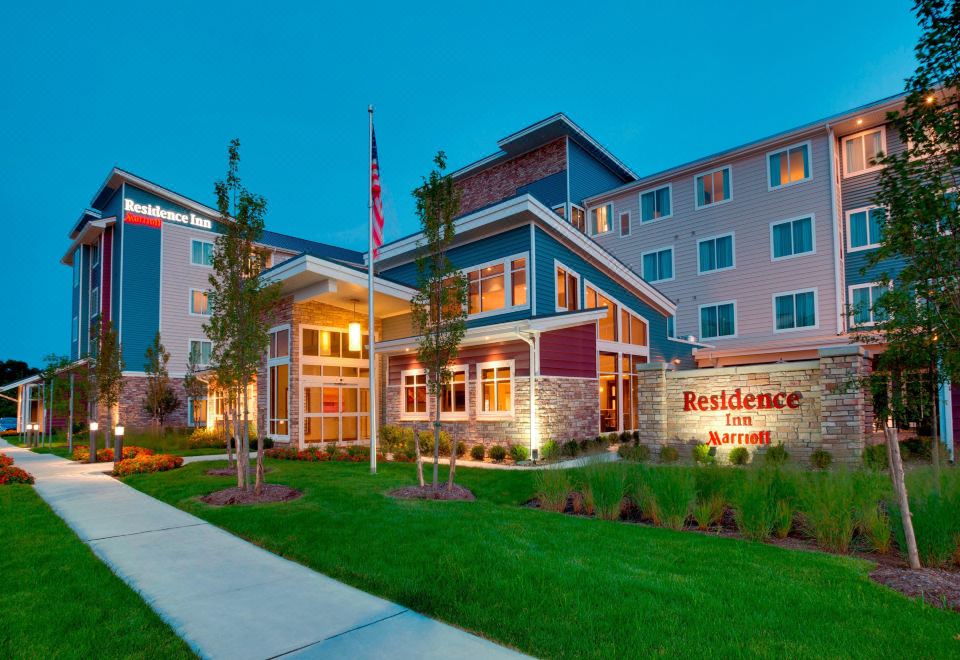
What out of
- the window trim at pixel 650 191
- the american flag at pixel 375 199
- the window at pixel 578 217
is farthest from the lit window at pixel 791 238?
the american flag at pixel 375 199

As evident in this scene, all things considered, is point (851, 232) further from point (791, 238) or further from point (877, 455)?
point (877, 455)

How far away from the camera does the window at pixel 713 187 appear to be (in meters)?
24.8

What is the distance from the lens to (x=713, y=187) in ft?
82.9

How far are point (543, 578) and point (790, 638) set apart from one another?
2.03 metres

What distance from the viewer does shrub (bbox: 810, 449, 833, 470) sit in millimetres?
11992

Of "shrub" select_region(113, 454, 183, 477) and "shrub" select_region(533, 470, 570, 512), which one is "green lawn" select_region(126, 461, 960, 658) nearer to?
"shrub" select_region(533, 470, 570, 512)

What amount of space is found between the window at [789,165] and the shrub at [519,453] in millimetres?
16608

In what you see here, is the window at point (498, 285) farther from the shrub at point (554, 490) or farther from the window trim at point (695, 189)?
the window trim at point (695, 189)

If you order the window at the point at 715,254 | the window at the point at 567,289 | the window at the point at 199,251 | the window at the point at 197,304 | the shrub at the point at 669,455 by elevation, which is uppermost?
the window at the point at 199,251

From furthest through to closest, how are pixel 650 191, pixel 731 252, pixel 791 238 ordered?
pixel 650 191 < pixel 731 252 < pixel 791 238

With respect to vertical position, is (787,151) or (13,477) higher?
(787,151)

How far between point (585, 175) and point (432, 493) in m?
22.5

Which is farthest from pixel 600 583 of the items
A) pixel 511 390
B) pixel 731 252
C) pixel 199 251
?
pixel 199 251

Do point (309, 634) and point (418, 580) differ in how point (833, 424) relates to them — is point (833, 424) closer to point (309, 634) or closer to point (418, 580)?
point (418, 580)
